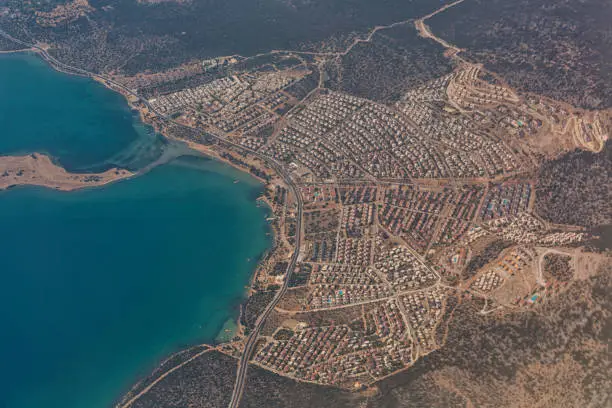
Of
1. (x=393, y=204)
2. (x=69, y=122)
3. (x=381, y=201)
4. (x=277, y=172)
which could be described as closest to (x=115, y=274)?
(x=277, y=172)

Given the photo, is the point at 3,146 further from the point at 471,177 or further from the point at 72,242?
the point at 471,177

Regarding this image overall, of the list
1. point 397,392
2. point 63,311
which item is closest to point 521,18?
point 397,392

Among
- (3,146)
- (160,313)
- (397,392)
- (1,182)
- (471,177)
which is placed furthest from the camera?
(3,146)

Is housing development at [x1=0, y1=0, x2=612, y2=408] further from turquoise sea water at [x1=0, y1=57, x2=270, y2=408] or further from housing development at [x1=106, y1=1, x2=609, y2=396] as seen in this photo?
turquoise sea water at [x1=0, y1=57, x2=270, y2=408]

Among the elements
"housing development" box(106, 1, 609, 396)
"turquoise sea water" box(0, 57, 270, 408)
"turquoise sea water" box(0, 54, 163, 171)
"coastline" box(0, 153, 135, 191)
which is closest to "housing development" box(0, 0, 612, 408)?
"housing development" box(106, 1, 609, 396)

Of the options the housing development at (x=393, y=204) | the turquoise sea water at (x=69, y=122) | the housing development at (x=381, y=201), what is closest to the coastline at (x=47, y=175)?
the turquoise sea water at (x=69, y=122)

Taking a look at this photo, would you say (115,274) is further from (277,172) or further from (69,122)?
(69,122)
